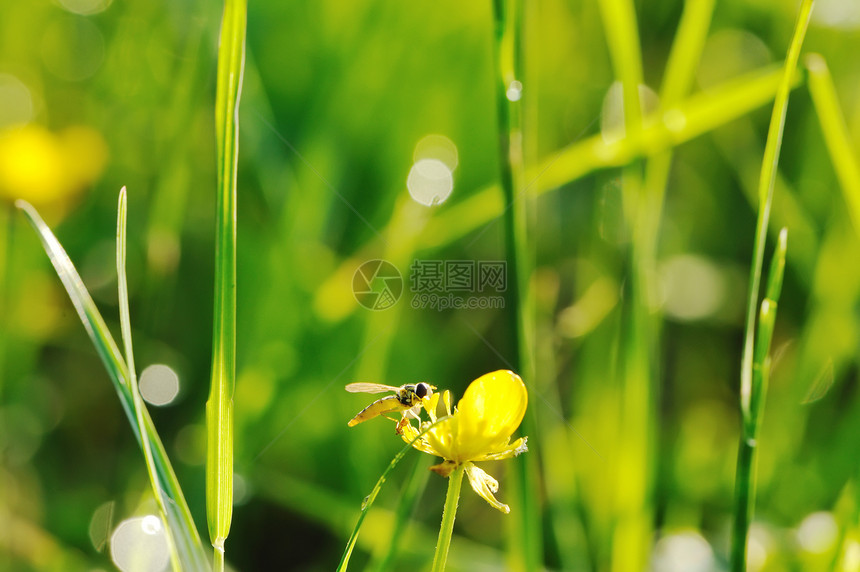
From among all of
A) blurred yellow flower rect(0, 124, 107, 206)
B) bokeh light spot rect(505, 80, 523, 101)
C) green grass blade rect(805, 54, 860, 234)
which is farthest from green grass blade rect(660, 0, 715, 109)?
blurred yellow flower rect(0, 124, 107, 206)

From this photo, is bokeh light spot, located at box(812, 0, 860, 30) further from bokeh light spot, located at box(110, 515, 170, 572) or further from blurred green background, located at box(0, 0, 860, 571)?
bokeh light spot, located at box(110, 515, 170, 572)

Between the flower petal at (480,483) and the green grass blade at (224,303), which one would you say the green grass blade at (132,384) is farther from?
the flower petal at (480,483)

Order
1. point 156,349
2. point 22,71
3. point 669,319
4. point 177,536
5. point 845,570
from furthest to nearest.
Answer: point 22,71 → point 669,319 → point 156,349 → point 845,570 → point 177,536

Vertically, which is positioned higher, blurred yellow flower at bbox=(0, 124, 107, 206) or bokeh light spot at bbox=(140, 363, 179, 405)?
blurred yellow flower at bbox=(0, 124, 107, 206)

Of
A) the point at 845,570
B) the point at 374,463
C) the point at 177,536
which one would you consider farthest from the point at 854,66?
the point at 177,536

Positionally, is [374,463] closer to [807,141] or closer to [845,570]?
[845,570]

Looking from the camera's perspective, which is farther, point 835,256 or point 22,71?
point 22,71

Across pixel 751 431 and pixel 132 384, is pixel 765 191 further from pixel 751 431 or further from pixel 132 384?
pixel 132 384

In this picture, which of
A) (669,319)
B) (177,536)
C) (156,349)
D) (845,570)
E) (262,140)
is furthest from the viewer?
(669,319)
